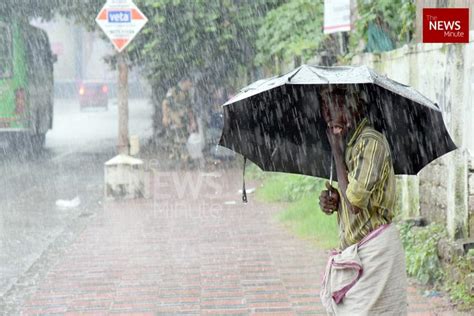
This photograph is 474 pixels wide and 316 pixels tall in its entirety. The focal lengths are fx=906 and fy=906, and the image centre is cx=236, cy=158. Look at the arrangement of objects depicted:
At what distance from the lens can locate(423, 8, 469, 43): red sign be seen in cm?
670

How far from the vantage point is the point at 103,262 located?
876cm

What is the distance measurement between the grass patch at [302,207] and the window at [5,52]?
8.17 meters

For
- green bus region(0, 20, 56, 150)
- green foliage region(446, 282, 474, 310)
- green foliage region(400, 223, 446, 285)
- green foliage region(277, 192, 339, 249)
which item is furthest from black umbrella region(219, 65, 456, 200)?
green bus region(0, 20, 56, 150)

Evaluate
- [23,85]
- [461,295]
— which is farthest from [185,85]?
[461,295]

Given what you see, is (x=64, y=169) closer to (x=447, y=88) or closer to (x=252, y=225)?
(x=252, y=225)

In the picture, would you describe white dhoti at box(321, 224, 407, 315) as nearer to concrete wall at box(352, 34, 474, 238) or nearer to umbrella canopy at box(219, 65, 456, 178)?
umbrella canopy at box(219, 65, 456, 178)

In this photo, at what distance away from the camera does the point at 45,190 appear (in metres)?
14.6

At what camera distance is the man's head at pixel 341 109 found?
172 inches

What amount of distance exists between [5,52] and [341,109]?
1741 cm

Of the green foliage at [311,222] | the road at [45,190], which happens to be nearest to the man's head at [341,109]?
the road at [45,190]

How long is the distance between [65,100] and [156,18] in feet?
126

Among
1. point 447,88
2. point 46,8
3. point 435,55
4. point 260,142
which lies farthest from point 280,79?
point 46,8

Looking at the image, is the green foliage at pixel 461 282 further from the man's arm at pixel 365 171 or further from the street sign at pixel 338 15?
the street sign at pixel 338 15

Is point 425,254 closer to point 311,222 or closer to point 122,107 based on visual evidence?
point 311,222
